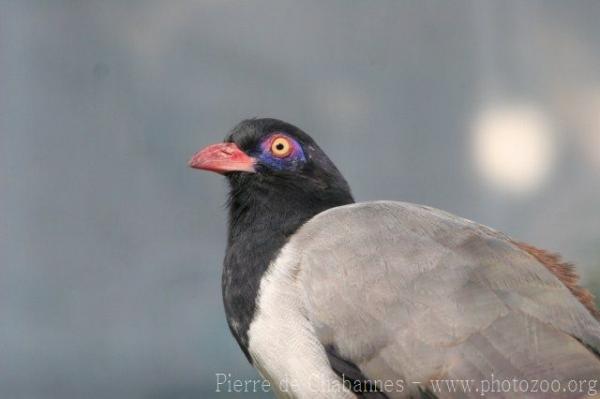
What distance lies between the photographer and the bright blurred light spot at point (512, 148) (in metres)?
6.44

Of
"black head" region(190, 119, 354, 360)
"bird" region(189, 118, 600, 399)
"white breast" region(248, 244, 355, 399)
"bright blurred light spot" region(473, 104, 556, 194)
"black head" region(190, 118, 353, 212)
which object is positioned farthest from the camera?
"bright blurred light spot" region(473, 104, 556, 194)

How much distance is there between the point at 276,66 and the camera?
6.39 meters

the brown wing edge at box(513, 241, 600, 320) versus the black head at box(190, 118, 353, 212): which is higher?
the black head at box(190, 118, 353, 212)

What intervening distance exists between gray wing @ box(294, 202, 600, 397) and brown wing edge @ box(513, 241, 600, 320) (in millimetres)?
77

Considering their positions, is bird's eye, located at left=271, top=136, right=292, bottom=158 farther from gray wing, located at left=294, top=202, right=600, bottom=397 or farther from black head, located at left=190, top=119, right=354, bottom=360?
gray wing, located at left=294, top=202, right=600, bottom=397

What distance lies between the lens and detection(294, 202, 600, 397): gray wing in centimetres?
278

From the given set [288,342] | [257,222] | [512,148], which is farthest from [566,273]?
[512,148]

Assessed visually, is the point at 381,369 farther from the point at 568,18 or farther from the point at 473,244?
the point at 568,18

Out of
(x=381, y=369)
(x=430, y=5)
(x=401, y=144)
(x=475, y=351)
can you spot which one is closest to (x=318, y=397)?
(x=381, y=369)

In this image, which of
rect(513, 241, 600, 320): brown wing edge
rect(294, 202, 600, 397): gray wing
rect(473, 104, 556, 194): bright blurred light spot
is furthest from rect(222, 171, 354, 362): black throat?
rect(473, 104, 556, 194): bright blurred light spot

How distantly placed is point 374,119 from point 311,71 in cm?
50

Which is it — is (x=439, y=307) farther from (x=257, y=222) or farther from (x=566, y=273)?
(x=257, y=222)

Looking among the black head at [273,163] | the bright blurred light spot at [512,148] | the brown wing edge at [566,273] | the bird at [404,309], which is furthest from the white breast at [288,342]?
the bright blurred light spot at [512,148]

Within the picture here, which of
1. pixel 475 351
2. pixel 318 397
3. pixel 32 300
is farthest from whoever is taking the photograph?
pixel 32 300
